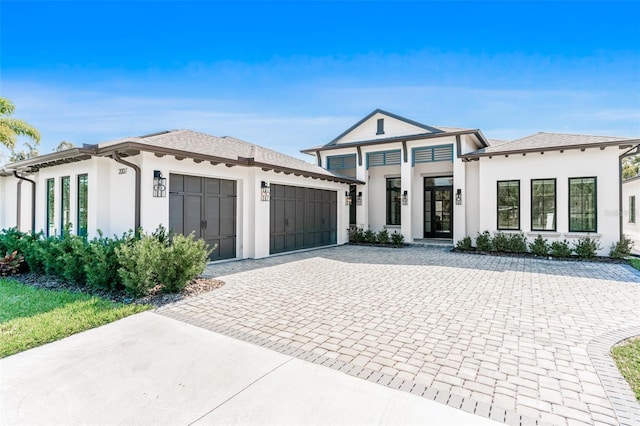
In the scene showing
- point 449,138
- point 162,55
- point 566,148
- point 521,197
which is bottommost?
point 521,197

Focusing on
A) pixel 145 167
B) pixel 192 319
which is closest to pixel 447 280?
pixel 192 319

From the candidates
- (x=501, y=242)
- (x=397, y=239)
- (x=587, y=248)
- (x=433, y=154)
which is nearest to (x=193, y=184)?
(x=397, y=239)

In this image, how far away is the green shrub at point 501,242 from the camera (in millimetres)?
12117

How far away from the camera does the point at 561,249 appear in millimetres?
11070

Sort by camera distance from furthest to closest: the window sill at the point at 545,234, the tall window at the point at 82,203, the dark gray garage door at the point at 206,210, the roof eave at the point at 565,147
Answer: the window sill at the point at 545,234
the roof eave at the point at 565,147
the tall window at the point at 82,203
the dark gray garage door at the point at 206,210

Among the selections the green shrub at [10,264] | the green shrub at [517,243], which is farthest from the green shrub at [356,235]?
the green shrub at [10,264]

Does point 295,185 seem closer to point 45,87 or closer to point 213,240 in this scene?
point 213,240

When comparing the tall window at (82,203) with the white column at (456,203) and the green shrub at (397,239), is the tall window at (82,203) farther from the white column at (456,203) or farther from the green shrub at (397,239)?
the white column at (456,203)

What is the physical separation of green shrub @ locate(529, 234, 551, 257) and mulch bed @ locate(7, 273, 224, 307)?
10773 millimetres

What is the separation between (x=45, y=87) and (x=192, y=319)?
11994mm

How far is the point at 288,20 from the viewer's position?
9789 mm

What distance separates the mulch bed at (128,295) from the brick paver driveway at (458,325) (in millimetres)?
383

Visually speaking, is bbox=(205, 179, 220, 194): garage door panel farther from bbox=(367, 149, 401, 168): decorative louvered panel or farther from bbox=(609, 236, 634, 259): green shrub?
bbox=(609, 236, 634, 259): green shrub

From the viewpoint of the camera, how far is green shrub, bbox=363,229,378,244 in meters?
15.6
